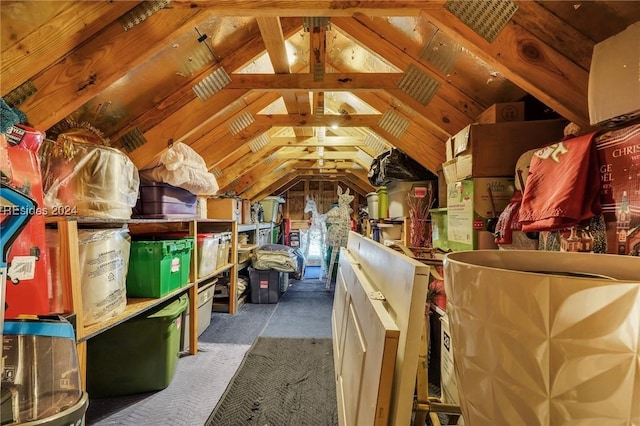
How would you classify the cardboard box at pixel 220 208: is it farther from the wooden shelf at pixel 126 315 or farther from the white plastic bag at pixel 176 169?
the wooden shelf at pixel 126 315

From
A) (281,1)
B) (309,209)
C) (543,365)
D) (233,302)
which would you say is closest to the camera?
(543,365)

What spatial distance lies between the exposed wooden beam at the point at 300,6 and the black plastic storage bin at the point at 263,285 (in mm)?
3633

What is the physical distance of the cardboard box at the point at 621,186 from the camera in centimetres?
93

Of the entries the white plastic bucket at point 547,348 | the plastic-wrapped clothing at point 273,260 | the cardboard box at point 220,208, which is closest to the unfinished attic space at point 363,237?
the white plastic bucket at point 547,348

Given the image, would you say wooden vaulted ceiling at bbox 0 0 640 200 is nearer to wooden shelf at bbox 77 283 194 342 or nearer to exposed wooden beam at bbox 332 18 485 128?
exposed wooden beam at bbox 332 18 485 128

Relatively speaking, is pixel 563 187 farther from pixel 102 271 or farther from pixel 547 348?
pixel 102 271

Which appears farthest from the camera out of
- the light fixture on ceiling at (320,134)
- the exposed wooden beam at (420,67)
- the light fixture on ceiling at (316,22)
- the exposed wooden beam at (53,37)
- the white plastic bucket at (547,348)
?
the light fixture on ceiling at (320,134)

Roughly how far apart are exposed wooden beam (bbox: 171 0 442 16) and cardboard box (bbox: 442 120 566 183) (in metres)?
0.79

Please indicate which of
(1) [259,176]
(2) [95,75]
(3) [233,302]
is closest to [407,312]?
(2) [95,75]

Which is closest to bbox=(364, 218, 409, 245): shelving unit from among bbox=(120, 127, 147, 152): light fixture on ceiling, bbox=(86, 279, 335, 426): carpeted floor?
bbox=(86, 279, 335, 426): carpeted floor

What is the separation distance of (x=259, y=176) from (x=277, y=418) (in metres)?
3.30

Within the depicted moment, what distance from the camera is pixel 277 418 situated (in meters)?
1.87

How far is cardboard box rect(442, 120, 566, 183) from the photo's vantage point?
164 cm

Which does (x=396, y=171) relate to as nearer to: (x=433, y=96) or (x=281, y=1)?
(x=433, y=96)
